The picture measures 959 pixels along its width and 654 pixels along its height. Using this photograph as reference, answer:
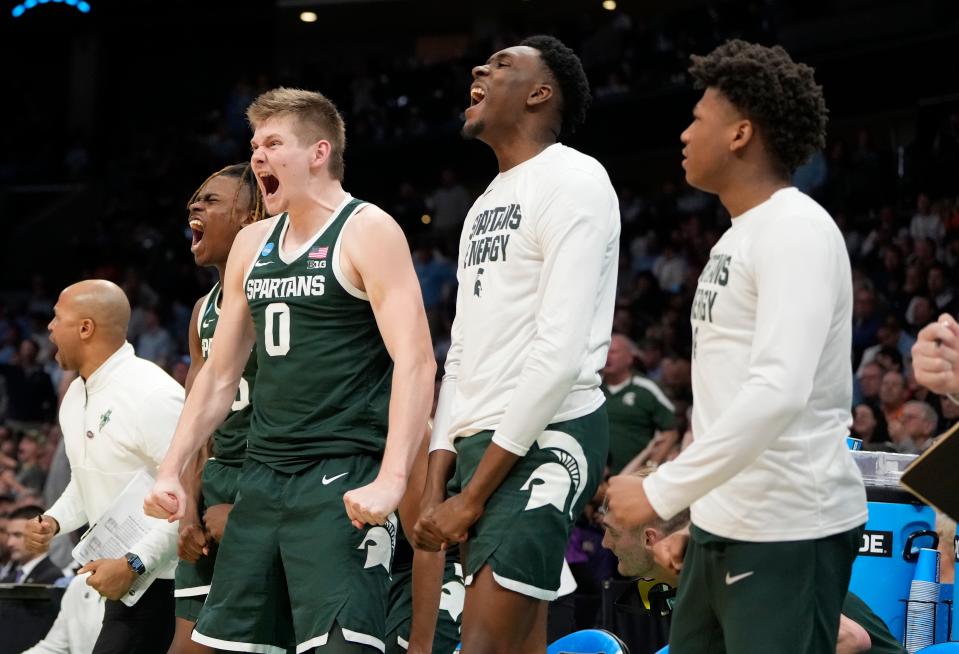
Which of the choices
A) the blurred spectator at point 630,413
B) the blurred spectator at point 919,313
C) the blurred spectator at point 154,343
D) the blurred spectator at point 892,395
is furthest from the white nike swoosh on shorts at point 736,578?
the blurred spectator at point 154,343

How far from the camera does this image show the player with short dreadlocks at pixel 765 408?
2.72 m

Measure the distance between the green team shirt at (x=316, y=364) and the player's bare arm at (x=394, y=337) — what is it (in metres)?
0.07

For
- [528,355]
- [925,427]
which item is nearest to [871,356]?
[925,427]

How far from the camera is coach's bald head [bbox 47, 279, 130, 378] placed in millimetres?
5688

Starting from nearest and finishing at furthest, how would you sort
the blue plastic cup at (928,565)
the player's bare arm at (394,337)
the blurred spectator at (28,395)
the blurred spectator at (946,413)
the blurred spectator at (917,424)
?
the player's bare arm at (394,337) < the blue plastic cup at (928,565) < the blurred spectator at (917,424) < the blurred spectator at (946,413) < the blurred spectator at (28,395)

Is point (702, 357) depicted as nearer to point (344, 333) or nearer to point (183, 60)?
point (344, 333)

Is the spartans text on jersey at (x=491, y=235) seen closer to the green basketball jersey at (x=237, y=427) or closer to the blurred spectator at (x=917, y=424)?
the green basketball jersey at (x=237, y=427)

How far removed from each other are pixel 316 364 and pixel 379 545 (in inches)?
21.7

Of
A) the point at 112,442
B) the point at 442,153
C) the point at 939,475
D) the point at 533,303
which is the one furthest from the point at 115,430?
the point at 442,153

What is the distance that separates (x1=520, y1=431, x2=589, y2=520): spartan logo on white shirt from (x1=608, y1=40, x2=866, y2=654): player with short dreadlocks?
45cm

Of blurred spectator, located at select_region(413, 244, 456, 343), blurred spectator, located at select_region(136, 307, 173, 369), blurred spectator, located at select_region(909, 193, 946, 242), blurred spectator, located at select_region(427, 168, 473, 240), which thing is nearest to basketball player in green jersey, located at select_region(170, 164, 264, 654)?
blurred spectator, located at select_region(909, 193, 946, 242)

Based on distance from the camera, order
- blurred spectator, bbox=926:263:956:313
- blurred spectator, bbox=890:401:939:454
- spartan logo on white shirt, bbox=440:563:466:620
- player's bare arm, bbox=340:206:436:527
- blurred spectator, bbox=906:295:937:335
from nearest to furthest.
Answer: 1. player's bare arm, bbox=340:206:436:527
2. spartan logo on white shirt, bbox=440:563:466:620
3. blurred spectator, bbox=890:401:939:454
4. blurred spectator, bbox=906:295:937:335
5. blurred spectator, bbox=926:263:956:313

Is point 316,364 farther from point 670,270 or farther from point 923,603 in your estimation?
point 670,270

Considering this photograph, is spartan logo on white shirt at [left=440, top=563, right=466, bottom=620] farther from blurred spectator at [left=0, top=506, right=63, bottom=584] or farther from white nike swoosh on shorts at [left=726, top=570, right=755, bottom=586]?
blurred spectator at [left=0, top=506, right=63, bottom=584]
